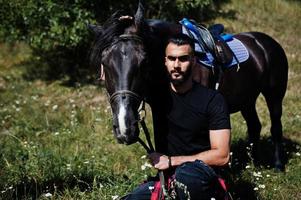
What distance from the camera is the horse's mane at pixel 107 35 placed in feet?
12.7

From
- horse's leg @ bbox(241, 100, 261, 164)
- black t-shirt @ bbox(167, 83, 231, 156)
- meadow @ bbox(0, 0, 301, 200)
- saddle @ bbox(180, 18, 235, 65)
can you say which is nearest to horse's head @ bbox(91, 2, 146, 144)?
black t-shirt @ bbox(167, 83, 231, 156)

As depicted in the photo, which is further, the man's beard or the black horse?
the man's beard

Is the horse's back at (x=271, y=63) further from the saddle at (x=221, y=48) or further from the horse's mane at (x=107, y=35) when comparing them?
the horse's mane at (x=107, y=35)

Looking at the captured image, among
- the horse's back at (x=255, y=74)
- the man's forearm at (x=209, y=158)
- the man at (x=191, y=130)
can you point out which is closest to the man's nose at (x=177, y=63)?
the man at (x=191, y=130)

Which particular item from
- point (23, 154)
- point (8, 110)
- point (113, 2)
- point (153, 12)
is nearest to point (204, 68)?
point (23, 154)

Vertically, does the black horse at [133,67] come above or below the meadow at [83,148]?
above

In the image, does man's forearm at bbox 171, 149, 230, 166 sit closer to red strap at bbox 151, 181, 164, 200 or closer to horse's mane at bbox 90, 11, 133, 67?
red strap at bbox 151, 181, 164, 200

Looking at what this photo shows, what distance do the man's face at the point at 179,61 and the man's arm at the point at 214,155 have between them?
50 centimetres

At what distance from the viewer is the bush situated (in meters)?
10.7

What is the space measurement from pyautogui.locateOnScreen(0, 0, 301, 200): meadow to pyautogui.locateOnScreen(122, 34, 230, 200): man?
4.42 feet

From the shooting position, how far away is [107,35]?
153 inches

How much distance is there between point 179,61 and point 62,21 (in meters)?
7.60

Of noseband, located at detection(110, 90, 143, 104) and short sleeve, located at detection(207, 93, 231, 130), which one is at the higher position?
noseband, located at detection(110, 90, 143, 104)

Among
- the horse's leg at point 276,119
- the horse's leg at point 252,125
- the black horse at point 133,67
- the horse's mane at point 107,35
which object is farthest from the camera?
the horse's leg at point 252,125
